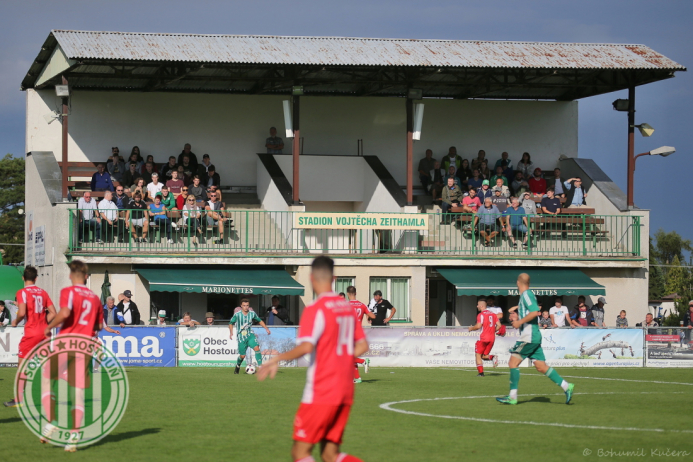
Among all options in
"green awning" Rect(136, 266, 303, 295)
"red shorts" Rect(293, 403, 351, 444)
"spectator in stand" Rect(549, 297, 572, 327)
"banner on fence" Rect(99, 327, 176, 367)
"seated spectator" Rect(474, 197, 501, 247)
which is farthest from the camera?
"seated spectator" Rect(474, 197, 501, 247)

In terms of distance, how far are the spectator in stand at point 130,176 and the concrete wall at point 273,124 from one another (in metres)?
2.51

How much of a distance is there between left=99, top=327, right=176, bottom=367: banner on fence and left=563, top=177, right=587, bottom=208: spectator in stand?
1480 centimetres

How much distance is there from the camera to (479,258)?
28.0 meters

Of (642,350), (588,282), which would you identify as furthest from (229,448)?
(588,282)

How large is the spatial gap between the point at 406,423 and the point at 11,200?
229 ft

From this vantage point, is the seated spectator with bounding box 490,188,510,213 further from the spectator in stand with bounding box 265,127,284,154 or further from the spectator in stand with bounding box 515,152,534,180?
the spectator in stand with bounding box 265,127,284,154

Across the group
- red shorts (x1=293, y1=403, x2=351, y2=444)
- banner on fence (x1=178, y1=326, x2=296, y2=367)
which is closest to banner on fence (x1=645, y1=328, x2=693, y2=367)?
banner on fence (x1=178, y1=326, x2=296, y2=367)

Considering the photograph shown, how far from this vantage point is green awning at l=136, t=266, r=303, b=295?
2528cm

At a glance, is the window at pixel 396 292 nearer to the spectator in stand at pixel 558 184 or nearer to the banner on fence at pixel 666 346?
the spectator in stand at pixel 558 184

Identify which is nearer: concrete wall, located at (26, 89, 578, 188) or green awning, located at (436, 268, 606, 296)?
green awning, located at (436, 268, 606, 296)

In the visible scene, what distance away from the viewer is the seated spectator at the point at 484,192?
2820 centimetres

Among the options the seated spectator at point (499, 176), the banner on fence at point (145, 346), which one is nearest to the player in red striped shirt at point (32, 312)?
the banner on fence at point (145, 346)

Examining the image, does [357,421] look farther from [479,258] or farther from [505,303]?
[505,303]

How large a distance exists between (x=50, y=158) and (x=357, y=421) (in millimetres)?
20921
